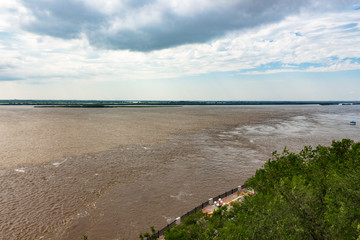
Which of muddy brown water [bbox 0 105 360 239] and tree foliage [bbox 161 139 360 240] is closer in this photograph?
tree foliage [bbox 161 139 360 240]

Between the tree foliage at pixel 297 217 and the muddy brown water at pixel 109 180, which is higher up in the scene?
the tree foliage at pixel 297 217

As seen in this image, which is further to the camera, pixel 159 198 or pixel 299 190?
pixel 159 198

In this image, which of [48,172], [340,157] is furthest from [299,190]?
[48,172]

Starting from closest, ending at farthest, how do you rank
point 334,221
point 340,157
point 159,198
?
point 334,221
point 340,157
point 159,198

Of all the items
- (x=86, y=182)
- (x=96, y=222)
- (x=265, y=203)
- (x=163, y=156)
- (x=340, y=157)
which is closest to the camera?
(x=265, y=203)

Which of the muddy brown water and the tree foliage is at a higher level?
the tree foliage

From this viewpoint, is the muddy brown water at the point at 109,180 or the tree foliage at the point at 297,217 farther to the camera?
the muddy brown water at the point at 109,180

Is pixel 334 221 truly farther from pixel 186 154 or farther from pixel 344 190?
pixel 186 154

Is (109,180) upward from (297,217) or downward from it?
downward

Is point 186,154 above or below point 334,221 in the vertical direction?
below

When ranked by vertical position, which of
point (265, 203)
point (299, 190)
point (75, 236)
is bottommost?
point (75, 236)

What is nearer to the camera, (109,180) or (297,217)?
(297,217)
